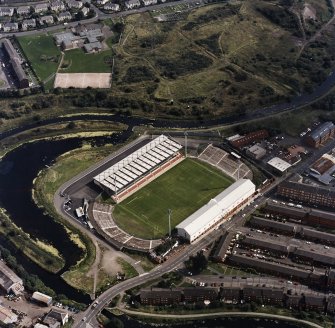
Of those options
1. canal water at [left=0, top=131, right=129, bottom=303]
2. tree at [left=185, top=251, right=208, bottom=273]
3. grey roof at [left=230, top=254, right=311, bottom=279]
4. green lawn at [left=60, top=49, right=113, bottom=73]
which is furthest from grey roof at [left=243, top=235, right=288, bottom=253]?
green lawn at [left=60, top=49, right=113, bottom=73]

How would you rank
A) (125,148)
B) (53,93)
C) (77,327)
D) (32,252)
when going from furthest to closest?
1. (53,93)
2. (125,148)
3. (32,252)
4. (77,327)

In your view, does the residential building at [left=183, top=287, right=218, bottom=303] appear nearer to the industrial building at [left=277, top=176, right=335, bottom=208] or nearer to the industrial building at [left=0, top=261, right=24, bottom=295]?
the industrial building at [left=0, top=261, right=24, bottom=295]

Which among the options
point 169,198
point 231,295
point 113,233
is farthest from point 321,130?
point 113,233

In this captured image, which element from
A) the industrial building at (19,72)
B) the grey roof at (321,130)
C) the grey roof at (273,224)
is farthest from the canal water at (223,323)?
the industrial building at (19,72)

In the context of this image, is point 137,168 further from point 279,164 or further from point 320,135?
point 320,135

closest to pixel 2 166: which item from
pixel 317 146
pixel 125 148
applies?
pixel 125 148

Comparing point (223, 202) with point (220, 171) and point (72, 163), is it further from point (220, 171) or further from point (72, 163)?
point (72, 163)

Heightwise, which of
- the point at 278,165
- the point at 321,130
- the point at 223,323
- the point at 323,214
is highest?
the point at 321,130

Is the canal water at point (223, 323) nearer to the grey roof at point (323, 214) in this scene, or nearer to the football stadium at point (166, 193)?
the football stadium at point (166, 193)
